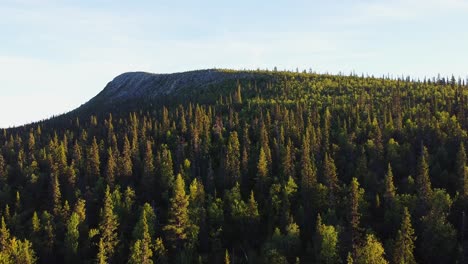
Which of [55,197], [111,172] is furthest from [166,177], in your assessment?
[55,197]

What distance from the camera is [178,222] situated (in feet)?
399

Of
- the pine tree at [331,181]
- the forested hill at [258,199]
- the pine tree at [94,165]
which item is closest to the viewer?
the forested hill at [258,199]

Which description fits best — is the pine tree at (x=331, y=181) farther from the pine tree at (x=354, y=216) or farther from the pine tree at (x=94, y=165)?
the pine tree at (x=94, y=165)

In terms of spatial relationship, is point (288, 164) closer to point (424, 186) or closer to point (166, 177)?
point (166, 177)

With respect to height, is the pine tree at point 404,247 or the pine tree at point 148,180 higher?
the pine tree at point 148,180

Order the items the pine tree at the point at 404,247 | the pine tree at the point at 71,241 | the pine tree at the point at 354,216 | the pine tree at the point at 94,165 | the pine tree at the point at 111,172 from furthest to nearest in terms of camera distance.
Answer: the pine tree at the point at 94,165 < the pine tree at the point at 111,172 < the pine tree at the point at 71,241 < the pine tree at the point at 354,216 < the pine tree at the point at 404,247

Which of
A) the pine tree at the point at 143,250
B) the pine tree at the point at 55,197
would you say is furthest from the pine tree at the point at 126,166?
the pine tree at the point at 143,250

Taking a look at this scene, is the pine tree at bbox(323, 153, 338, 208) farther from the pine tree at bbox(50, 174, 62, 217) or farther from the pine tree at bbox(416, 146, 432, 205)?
the pine tree at bbox(50, 174, 62, 217)

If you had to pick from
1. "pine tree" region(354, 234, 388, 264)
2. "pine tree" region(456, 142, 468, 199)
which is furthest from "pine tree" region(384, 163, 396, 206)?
"pine tree" region(354, 234, 388, 264)

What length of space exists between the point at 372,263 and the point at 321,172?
2139 inches

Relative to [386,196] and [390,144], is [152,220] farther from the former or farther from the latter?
[390,144]

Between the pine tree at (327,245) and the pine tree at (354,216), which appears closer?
the pine tree at (327,245)

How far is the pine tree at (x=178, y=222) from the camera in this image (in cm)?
11924

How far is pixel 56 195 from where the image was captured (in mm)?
143250
